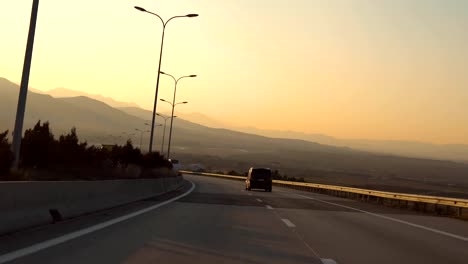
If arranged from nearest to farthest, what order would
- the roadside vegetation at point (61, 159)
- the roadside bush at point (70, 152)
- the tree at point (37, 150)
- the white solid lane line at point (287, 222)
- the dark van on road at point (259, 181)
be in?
the white solid lane line at point (287, 222)
the roadside vegetation at point (61, 159)
the tree at point (37, 150)
the roadside bush at point (70, 152)
the dark van on road at point (259, 181)

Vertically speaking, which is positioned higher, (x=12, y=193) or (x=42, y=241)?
(x=12, y=193)

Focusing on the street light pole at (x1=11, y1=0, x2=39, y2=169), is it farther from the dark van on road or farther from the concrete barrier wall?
the dark van on road

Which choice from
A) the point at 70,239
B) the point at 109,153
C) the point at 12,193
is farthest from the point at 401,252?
the point at 109,153

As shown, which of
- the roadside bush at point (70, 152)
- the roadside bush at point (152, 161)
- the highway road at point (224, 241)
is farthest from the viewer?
the roadside bush at point (152, 161)

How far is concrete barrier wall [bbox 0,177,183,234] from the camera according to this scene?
11344 mm

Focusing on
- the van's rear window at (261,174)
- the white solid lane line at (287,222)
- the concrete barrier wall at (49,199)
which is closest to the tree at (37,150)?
the concrete barrier wall at (49,199)

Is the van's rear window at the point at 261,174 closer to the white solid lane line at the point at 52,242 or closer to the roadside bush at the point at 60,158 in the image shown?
Result: the roadside bush at the point at 60,158

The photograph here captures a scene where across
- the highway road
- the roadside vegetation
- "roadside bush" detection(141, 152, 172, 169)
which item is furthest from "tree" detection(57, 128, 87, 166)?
the highway road

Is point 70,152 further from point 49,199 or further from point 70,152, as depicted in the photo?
point 49,199

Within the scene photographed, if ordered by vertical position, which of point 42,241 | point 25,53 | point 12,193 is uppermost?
point 25,53

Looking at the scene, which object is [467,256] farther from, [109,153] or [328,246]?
[109,153]

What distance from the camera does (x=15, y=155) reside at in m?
17.2

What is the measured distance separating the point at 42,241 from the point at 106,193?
830 centimetres

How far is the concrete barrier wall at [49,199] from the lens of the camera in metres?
11.3
